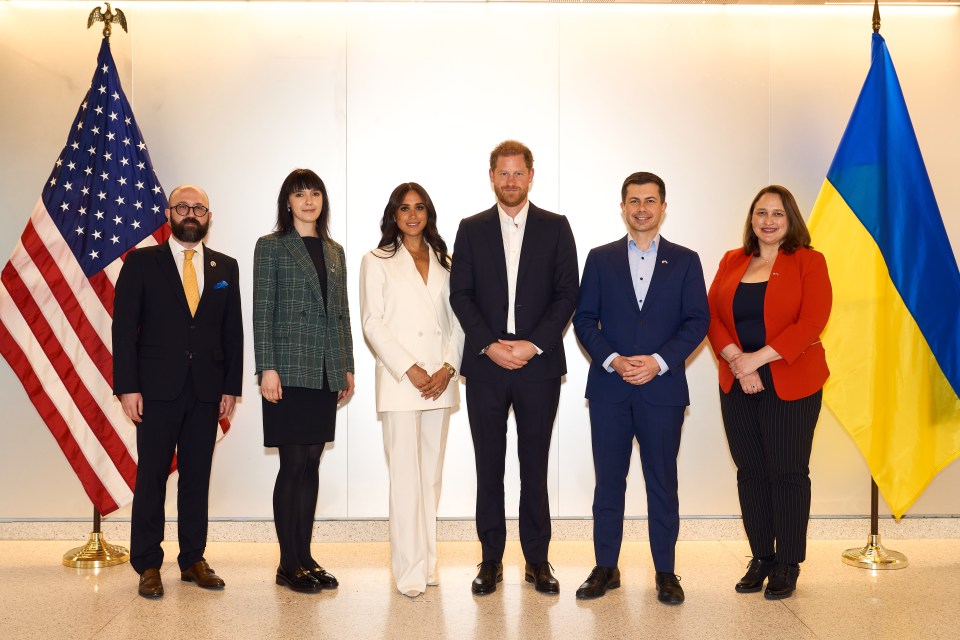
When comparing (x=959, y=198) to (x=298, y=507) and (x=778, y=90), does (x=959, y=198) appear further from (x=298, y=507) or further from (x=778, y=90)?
(x=298, y=507)

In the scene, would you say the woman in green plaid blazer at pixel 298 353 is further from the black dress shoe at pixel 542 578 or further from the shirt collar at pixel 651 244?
the shirt collar at pixel 651 244

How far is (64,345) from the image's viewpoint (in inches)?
175

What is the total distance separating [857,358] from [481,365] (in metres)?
2.17

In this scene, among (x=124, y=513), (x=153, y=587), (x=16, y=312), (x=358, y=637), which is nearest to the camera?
(x=358, y=637)

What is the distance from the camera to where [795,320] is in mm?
3768

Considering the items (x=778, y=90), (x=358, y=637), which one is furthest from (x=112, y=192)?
(x=778, y=90)

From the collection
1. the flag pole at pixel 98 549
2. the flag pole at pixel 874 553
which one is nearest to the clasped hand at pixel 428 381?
the flag pole at pixel 98 549

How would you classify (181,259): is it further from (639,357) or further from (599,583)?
(599,583)

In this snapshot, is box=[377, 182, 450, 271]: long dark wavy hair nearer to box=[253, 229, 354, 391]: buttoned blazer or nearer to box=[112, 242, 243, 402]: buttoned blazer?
box=[253, 229, 354, 391]: buttoned blazer

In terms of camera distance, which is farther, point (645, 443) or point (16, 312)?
point (16, 312)

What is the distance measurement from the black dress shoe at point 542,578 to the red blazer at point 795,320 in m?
1.19

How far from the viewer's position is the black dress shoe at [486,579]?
3729 mm

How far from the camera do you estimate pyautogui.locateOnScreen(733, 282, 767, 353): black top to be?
12.4ft

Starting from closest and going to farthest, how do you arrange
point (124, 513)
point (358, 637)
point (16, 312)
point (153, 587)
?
1. point (358, 637)
2. point (153, 587)
3. point (16, 312)
4. point (124, 513)
